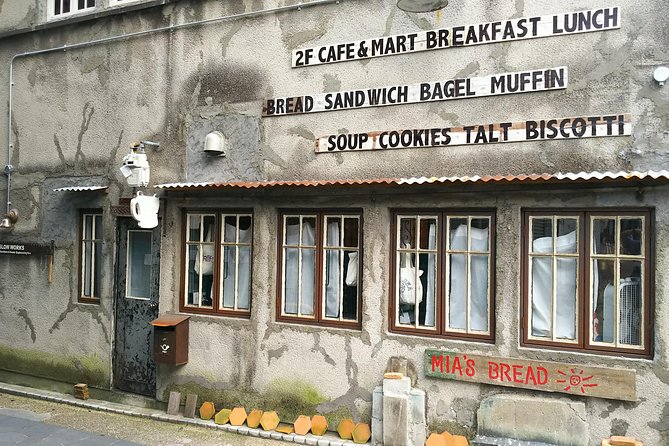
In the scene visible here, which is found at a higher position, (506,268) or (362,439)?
(506,268)

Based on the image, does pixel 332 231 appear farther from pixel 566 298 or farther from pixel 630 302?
pixel 630 302

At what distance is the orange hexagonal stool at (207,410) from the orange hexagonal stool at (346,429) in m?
1.72

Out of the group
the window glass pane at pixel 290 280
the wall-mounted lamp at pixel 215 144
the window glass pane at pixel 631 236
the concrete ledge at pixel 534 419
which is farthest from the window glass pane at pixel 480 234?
the wall-mounted lamp at pixel 215 144

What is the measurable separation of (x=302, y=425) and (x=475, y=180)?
11.0 ft

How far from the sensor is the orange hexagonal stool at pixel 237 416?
22.4 feet

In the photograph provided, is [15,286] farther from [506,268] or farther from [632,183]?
[632,183]

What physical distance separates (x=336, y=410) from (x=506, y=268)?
8.18 ft

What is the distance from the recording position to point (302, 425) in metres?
6.49

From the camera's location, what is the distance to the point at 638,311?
17.5 ft

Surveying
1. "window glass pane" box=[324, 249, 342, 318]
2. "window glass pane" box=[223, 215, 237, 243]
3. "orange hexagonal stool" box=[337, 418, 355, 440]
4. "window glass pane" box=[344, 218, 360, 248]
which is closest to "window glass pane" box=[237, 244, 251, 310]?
"window glass pane" box=[223, 215, 237, 243]

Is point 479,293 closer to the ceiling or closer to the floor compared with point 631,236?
closer to the floor

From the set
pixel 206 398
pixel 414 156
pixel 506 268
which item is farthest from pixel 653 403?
pixel 206 398

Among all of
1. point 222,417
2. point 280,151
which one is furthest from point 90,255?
point 280,151

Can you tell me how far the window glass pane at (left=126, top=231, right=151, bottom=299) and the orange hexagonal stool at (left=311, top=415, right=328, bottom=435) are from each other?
3049 mm
